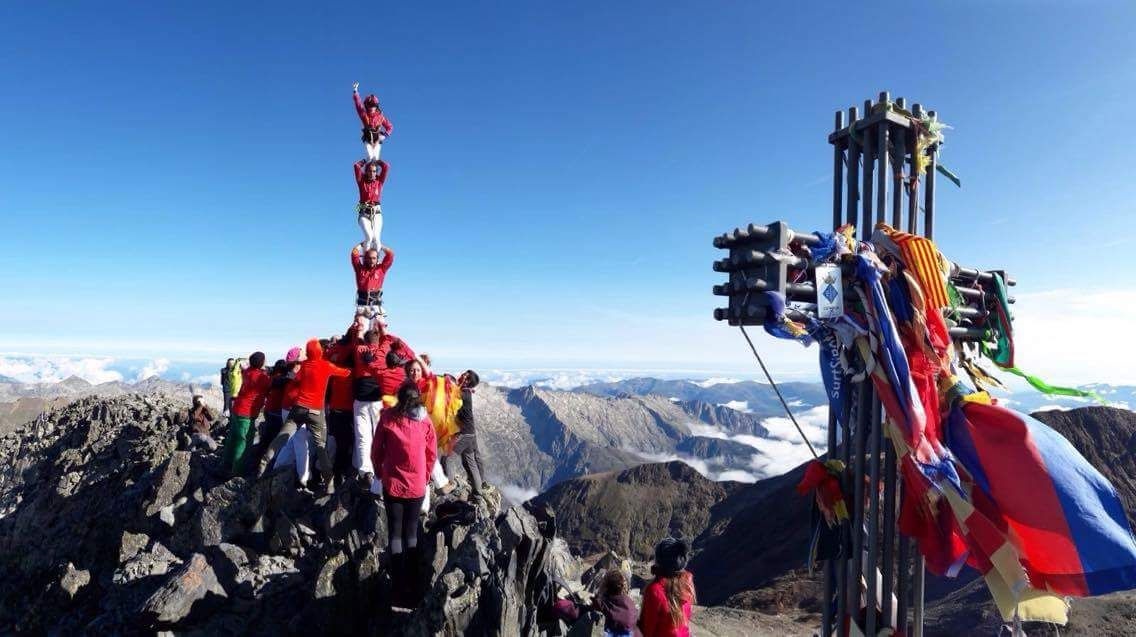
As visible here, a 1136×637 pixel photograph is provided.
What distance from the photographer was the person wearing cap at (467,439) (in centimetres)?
1030

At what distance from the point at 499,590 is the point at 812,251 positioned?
191 inches

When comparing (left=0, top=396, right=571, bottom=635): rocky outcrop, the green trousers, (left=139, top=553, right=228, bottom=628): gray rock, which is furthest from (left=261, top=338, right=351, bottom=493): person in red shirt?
(left=139, top=553, right=228, bottom=628): gray rock

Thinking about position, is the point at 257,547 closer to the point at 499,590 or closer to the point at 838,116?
the point at 499,590

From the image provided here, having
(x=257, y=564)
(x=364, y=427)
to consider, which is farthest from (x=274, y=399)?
(x=257, y=564)

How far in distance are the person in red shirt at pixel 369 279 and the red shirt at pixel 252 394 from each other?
226 centimetres

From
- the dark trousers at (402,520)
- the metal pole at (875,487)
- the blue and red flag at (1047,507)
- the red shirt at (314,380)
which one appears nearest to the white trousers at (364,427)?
the red shirt at (314,380)

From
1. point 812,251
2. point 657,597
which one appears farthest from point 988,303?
point 657,597

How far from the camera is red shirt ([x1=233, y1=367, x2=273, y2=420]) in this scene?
36.7 ft

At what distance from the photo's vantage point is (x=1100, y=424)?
5962 centimetres

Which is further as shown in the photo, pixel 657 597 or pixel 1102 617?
pixel 1102 617

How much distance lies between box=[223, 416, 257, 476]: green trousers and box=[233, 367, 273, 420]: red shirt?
0.47 feet

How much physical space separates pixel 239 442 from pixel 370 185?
584 centimetres

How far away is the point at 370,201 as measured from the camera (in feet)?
42.0

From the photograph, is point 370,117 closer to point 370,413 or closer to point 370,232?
point 370,232
